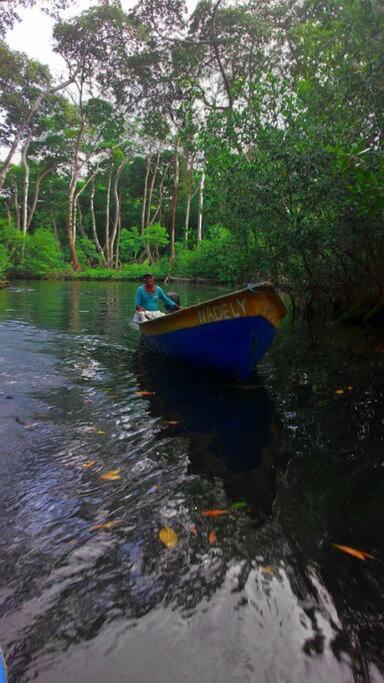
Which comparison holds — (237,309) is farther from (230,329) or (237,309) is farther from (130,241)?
(130,241)

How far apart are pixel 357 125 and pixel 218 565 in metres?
7.91

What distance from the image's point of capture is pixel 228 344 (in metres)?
5.32

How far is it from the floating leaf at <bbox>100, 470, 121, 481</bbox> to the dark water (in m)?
0.04

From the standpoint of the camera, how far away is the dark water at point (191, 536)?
1.67 metres

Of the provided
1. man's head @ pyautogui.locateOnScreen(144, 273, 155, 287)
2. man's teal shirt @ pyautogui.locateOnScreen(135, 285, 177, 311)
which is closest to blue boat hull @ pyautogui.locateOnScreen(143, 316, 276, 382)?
man's head @ pyautogui.locateOnScreen(144, 273, 155, 287)

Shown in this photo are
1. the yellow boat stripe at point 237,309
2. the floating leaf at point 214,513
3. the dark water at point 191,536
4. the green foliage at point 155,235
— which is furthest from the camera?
the green foliage at point 155,235

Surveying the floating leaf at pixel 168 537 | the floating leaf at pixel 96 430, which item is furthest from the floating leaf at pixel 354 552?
the floating leaf at pixel 96 430

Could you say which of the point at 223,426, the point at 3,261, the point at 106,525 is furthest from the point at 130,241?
the point at 106,525

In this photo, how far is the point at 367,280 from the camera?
34.4 ft

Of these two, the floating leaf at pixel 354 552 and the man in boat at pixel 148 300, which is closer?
the floating leaf at pixel 354 552

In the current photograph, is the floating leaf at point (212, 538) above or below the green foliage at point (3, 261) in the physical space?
below

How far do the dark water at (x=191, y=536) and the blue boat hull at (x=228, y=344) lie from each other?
530 mm

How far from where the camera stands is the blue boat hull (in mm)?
5109

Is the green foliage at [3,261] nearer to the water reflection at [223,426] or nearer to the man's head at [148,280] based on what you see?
the man's head at [148,280]
